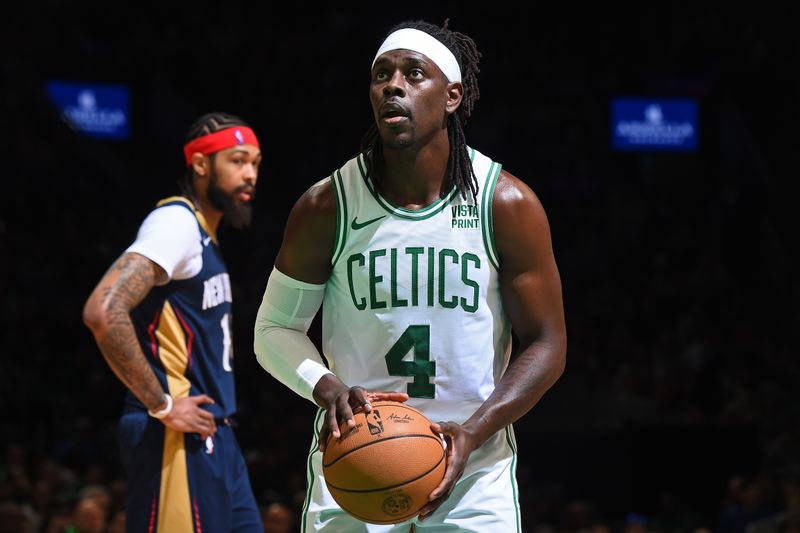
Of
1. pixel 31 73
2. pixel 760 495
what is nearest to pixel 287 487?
pixel 760 495

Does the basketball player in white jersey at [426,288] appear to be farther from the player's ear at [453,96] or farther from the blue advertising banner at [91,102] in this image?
the blue advertising banner at [91,102]

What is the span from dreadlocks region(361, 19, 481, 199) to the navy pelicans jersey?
1.28 m

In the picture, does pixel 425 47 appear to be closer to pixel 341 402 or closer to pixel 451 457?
pixel 341 402

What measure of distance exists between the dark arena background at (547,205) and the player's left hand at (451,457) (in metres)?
5.69

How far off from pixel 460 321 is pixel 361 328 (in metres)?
0.29

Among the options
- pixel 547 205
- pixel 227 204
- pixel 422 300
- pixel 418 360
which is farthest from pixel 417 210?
pixel 547 205

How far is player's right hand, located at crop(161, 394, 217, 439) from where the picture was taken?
14.3 ft

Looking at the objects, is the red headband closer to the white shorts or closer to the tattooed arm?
the tattooed arm

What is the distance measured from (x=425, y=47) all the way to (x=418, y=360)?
0.91 meters

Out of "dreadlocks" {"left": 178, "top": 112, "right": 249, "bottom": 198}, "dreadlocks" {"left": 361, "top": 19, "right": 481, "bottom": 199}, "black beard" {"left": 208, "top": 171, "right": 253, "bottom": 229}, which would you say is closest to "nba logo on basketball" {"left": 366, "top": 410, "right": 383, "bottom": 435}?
"dreadlocks" {"left": 361, "top": 19, "right": 481, "bottom": 199}

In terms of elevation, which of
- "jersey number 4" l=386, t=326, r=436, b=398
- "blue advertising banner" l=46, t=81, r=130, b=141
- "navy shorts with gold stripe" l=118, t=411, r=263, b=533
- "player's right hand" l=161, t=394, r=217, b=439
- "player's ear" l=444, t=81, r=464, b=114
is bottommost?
"navy shorts with gold stripe" l=118, t=411, r=263, b=533

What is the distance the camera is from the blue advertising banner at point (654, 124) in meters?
17.7

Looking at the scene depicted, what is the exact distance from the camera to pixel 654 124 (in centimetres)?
1773

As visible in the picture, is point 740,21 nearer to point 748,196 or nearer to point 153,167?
point 748,196
